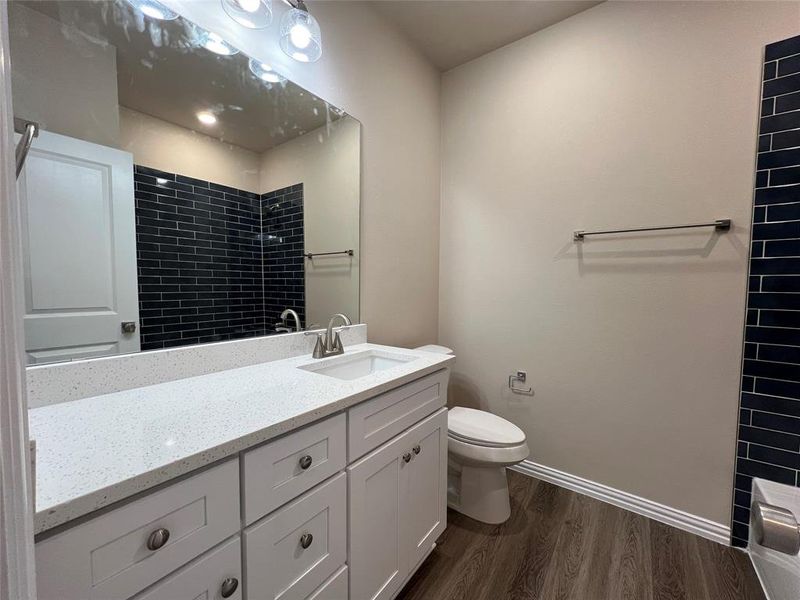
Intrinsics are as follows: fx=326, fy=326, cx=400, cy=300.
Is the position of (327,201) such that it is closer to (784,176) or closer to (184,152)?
(184,152)

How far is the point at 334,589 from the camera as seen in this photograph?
2.96 feet

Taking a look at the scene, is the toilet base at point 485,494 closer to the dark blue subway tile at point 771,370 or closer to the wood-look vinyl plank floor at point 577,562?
the wood-look vinyl plank floor at point 577,562

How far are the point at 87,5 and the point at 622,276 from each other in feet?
7.50

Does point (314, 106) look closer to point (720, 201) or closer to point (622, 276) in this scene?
point (622, 276)

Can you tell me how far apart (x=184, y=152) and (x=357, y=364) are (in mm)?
1057

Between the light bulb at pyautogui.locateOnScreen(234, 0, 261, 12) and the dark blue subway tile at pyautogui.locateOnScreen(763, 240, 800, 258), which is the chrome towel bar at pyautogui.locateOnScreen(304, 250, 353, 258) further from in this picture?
the dark blue subway tile at pyautogui.locateOnScreen(763, 240, 800, 258)

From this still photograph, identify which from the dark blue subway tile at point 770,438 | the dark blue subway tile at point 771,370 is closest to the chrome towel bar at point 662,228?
the dark blue subway tile at point 771,370

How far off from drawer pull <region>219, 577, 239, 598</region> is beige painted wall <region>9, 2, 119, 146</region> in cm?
117

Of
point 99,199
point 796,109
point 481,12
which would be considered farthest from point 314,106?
point 796,109

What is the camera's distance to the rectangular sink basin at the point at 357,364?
1.36 metres

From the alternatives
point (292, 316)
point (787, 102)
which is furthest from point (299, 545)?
point (787, 102)

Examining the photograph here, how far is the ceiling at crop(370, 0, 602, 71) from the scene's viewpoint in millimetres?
1737

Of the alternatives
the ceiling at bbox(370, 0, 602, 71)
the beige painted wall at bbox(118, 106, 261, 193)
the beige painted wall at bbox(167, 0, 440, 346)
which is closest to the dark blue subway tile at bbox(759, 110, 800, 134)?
the ceiling at bbox(370, 0, 602, 71)

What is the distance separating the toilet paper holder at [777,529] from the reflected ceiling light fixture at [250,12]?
80.6 inches
